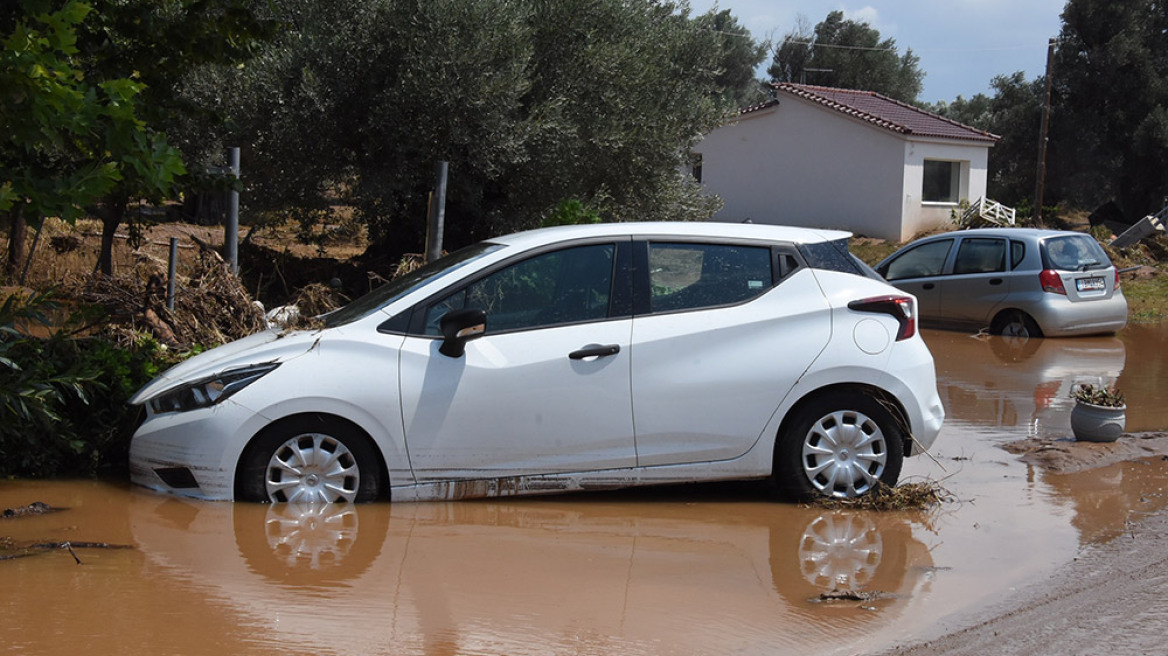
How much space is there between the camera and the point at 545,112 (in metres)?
14.2

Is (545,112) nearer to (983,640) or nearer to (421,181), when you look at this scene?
(421,181)

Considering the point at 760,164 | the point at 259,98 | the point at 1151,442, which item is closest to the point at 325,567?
the point at 1151,442

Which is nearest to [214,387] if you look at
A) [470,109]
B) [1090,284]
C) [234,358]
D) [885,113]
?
[234,358]

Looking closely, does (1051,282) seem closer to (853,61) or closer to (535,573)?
(535,573)

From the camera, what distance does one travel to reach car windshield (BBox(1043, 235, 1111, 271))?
15453 mm

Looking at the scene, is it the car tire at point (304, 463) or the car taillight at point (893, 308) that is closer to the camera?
the car tire at point (304, 463)

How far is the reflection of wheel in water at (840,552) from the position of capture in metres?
5.70

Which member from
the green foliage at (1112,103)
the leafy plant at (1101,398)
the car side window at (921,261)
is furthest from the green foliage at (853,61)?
the leafy plant at (1101,398)

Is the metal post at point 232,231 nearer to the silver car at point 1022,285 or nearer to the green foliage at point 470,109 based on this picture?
the green foliage at point 470,109

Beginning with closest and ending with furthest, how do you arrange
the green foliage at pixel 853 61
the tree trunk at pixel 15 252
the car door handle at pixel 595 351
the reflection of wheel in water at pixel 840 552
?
the reflection of wheel in water at pixel 840 552
the car door handle at pixel 595 351
the tree trunk at pixel 15 252
the green foliage at pixel 853 61

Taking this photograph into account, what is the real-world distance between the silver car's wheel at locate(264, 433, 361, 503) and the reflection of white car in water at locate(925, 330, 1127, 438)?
18.4 ft

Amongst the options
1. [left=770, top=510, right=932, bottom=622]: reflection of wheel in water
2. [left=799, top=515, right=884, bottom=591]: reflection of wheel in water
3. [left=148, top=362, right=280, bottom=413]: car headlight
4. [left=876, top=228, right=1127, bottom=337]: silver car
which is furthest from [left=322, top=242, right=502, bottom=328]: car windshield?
[left=876, top=228, right=1127, bottom=337]: silver car

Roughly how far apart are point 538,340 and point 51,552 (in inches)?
107

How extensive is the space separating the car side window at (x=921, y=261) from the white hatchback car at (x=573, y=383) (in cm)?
986
